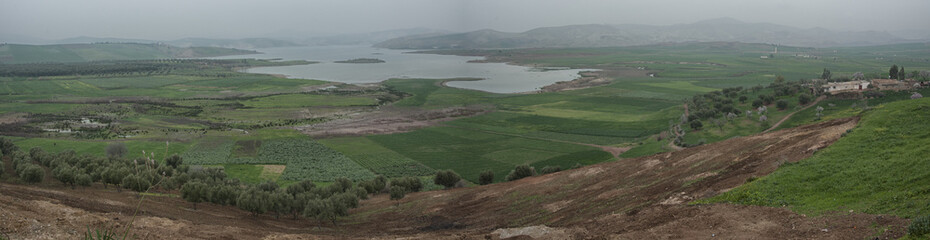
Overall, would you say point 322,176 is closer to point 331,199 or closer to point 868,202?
point 331,199

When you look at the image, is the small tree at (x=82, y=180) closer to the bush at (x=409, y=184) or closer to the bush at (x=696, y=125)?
the bush at (x=409, y=184)

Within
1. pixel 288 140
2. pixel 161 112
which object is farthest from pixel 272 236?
pixel 161 112

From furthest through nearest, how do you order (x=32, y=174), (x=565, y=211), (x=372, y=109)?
(x=372, y=109)
(x=32, y=174)
(x=565, y=211)

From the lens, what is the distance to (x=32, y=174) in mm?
38812

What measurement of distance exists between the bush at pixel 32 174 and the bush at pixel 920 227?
163 feet

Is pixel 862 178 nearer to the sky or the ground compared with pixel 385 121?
nearer to the sky

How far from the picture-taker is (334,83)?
152375mm

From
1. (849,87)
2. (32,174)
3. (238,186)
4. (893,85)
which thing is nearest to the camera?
(32,174)

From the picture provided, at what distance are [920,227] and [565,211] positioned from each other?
16.4m

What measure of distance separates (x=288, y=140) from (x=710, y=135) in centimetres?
5412

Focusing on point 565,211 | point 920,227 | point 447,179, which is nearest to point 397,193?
point 447,179

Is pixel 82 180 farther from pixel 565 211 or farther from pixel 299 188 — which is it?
pixel 565 211

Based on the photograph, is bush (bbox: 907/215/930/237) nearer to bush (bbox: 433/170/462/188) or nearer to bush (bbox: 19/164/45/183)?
bush (bbox: 433/170/462/188)

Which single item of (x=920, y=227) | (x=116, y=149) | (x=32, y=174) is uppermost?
(x=920, y=227)
